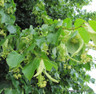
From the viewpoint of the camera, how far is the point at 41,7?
66.8 inches

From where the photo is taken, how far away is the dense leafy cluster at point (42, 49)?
1.54 feet

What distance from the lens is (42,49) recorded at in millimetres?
646

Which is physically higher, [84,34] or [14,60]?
[84,34]

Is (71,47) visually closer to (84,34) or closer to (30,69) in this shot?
(84,34)

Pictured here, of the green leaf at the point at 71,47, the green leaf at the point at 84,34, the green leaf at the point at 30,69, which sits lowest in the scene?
the green leaf at the point at 30,69

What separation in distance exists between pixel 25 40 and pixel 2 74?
913 millimetres

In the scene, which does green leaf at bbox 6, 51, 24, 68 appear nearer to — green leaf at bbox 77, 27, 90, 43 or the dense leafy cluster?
the dense leafy cluster

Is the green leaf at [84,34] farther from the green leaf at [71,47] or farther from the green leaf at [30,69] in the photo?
the green leaf at [30,69]

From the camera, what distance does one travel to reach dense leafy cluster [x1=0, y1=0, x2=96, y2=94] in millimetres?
470

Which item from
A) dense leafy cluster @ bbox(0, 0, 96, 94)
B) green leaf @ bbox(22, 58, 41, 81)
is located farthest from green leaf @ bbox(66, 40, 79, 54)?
green leaf @ bbox(22, 58, 41, 81)

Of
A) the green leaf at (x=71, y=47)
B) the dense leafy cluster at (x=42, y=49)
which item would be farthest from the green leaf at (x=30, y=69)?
the green leaf at (x=71, y=47)

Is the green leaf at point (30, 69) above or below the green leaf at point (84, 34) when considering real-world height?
below

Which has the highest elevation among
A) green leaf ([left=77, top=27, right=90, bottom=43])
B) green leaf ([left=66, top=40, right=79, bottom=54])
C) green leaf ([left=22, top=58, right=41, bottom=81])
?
green leaf ([left=77, top=27, right=90, bottom=43])

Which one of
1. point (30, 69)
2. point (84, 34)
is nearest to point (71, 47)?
point (84, 34)
